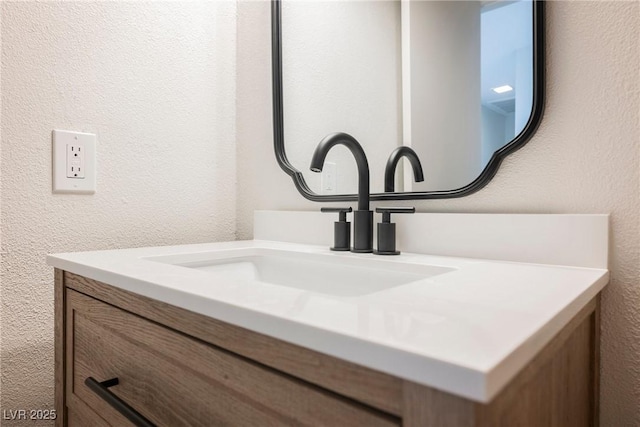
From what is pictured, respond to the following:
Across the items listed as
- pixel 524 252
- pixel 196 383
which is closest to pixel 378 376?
pixel 196 383

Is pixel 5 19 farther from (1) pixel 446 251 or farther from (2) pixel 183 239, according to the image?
(1) pixel 446 251

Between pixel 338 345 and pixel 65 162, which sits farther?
pixel 65 162

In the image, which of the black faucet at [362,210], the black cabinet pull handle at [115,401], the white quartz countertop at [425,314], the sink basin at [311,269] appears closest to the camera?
the white quartz countertop at [425,314]

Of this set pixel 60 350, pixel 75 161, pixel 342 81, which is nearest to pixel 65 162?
pixel 75 161

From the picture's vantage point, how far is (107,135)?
92cm

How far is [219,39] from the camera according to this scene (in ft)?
3.78

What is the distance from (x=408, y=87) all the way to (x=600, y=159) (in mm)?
375

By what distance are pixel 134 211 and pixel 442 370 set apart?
35.9 inches

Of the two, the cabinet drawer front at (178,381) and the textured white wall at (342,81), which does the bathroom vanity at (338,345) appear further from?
the textured white wall at (342,81)

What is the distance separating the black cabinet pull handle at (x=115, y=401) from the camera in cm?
51

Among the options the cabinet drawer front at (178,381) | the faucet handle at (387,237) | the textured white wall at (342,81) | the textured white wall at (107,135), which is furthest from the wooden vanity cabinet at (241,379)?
the textured white wall at (342,81)

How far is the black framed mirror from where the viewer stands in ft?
2.23

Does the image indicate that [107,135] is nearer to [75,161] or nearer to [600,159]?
[75,161]

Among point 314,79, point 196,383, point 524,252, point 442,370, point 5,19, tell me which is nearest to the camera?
point 442,370
